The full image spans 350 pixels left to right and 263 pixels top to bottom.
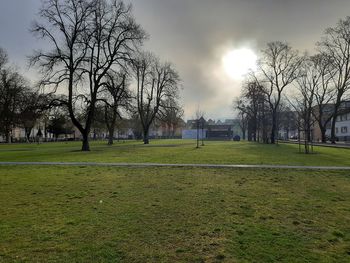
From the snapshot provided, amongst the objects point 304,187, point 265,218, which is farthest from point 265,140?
point 265,218

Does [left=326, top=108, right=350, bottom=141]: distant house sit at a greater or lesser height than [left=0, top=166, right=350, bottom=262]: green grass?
greater

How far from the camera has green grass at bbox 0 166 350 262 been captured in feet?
16.5

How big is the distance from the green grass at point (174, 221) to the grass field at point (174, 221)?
2 cm

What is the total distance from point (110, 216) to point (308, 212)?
458 centimetres

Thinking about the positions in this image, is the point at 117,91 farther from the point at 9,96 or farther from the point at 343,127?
the point at 343,127

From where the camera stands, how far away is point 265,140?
198ft

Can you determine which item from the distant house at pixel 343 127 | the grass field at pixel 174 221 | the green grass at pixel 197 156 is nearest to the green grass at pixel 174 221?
the grass field at pixel 174 221

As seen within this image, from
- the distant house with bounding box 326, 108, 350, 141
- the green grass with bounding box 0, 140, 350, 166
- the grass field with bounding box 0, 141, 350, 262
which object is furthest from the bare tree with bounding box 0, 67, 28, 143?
the distant house with bounding box 326, 108, 350, 141

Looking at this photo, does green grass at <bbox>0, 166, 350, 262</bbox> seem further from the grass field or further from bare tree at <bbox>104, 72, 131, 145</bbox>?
bare tree at <bbox>104, 72, 131, 145</bbox>

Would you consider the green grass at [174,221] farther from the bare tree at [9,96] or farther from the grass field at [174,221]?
the bare tree at [9,96]

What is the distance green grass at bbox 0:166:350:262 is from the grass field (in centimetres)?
2

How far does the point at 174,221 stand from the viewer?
6.73m

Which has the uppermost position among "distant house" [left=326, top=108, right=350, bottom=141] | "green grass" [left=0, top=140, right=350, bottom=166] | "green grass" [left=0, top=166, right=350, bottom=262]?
"distant house" [left=326, top=108, right=350, bottom=141]

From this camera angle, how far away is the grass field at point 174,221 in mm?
5031
